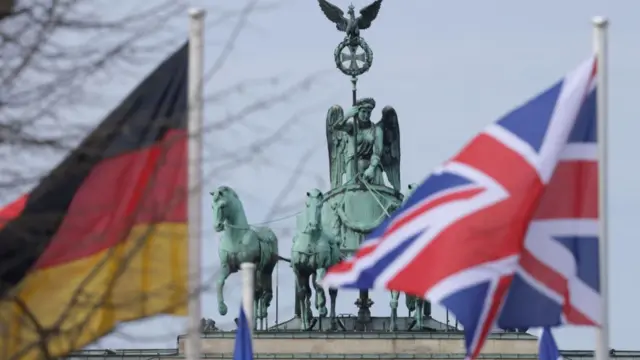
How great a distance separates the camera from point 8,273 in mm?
21469

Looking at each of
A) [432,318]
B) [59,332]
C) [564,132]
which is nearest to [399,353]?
[432,318]

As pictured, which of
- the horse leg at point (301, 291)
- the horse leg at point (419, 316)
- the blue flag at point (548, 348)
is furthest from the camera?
the horse leg at point (419, 316)

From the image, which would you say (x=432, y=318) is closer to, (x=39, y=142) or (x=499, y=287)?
(x=499, y=287)

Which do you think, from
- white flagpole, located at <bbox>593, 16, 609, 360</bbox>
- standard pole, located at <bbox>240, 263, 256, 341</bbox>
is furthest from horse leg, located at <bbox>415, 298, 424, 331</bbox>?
white flagpole, located at <bbox>593, 16, 609, 360</bbox>

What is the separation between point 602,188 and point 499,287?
42.8 inches

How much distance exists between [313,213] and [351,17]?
7.11m

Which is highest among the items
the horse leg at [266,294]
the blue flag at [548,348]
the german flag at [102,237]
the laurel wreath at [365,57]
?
the laurel wreath at [365,57]

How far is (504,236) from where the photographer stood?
24094mm

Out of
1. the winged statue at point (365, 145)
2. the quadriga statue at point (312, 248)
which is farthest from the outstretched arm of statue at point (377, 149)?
the quadriga statue at point (312, 248)

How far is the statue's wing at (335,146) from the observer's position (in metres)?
69.4

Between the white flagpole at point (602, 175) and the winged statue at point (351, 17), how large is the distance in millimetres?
44536

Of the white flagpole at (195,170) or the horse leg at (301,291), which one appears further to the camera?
the horse leg at (301,291)

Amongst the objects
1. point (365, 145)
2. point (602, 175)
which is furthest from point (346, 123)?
point (602, 175)

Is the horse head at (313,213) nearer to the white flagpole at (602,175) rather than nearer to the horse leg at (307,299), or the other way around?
the horse leg at (307,299)
